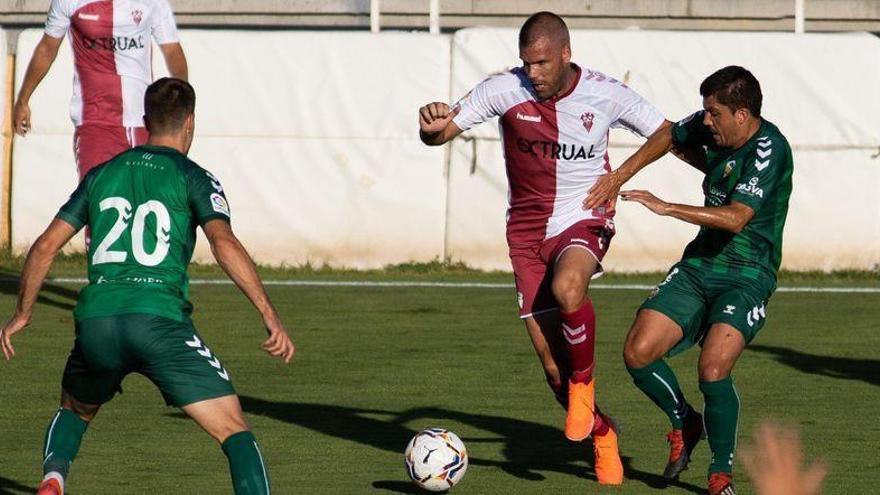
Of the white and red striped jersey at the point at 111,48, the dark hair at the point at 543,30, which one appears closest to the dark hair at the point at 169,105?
the dark hair at the point at 543,30

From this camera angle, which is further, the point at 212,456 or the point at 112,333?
the point at 212,456

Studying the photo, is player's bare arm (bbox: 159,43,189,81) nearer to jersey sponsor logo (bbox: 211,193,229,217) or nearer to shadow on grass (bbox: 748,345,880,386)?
shadow on grass (bbox: 748,345,880,386)

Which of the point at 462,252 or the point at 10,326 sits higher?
the point at 10,326

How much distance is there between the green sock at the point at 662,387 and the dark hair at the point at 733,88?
1232 mm

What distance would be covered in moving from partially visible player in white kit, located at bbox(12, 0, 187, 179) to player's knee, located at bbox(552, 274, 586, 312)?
14.6 ft

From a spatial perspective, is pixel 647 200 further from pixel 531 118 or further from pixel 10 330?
pixel 10 330

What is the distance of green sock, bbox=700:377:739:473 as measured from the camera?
729 cm

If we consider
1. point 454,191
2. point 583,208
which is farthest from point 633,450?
point 454,191

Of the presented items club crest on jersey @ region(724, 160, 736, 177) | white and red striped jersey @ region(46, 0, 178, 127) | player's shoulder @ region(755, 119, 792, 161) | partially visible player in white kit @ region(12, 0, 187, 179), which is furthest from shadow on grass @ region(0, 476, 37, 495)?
white and red striped jersey @ region(46, 0, 178, 127)

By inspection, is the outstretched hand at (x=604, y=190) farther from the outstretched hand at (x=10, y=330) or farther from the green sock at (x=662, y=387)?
the outstretched hand at (x=10, y=330)

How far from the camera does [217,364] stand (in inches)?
241

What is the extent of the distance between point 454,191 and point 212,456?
23.9 feet

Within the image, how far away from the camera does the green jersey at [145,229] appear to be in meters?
6.07

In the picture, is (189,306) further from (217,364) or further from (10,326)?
(10,326)
